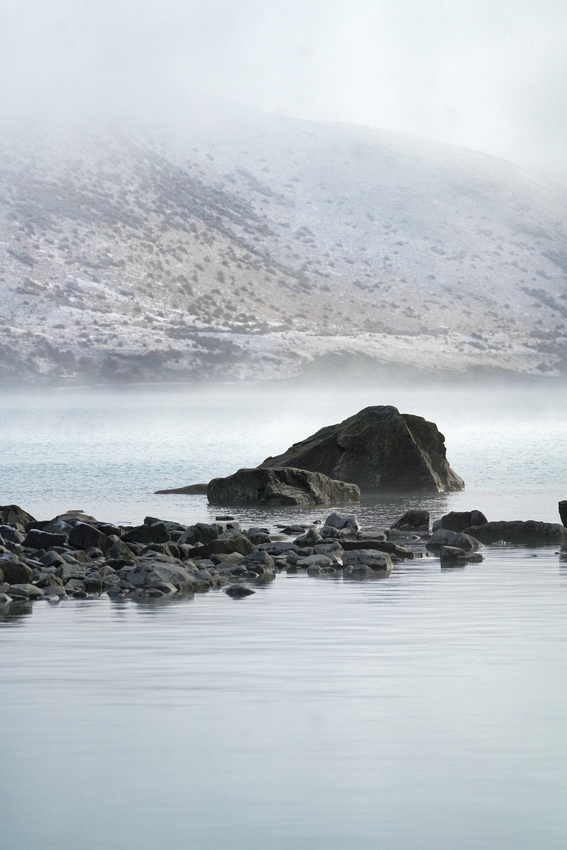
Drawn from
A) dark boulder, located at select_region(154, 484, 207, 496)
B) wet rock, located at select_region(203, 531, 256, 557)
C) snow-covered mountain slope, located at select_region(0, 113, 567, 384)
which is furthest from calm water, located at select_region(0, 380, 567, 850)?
snow-covered mountain slope, located at select_region(0, 113, 567, 384)

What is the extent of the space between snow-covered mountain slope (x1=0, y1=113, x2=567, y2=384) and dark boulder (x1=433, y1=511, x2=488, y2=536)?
322 feet

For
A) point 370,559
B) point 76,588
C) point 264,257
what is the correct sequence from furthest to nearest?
1. point 264,257
2. point 370,559
3. point 76,588

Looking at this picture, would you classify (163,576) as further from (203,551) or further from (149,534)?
(149,534)

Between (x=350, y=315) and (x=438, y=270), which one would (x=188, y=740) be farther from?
(x=438, y=270)

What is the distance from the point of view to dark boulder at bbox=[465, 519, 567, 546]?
77.0 ft

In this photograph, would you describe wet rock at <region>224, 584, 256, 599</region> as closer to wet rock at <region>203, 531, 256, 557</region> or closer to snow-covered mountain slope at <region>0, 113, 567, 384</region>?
wet rock at <region>203, 531, 256, 557</region>

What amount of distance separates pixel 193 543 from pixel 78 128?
151851mm

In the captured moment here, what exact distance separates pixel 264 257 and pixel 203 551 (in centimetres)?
13955

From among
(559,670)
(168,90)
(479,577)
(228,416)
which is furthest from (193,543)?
(168,90)

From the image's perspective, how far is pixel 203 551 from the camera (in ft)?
66.9

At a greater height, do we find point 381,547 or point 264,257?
point 264,257

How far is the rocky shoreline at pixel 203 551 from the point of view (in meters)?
17.6

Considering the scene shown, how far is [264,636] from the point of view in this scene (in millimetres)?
14219

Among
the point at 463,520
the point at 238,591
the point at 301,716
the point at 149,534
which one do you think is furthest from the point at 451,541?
the point at 301,716
